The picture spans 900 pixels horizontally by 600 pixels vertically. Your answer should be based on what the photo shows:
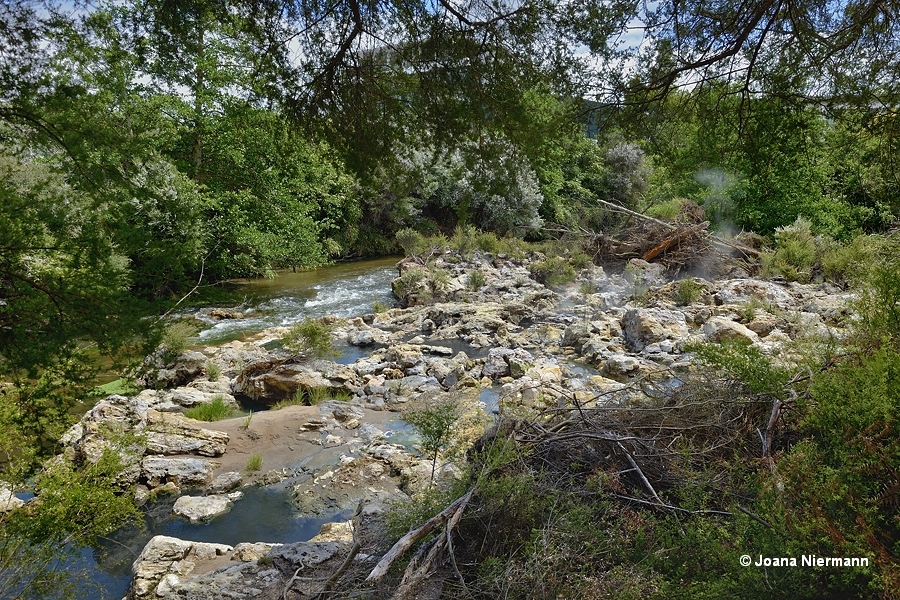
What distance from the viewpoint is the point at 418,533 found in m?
2.77

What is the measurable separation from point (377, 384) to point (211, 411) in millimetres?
2697

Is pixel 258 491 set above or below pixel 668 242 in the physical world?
below

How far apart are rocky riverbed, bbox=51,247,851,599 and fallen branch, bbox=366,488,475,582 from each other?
498 mm

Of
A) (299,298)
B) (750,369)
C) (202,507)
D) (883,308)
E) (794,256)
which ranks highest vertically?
(883,308)

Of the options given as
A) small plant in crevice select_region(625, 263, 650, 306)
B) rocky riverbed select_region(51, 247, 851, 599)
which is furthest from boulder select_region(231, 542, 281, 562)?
small plant in crevice select_region(625, 263, 650, 306)

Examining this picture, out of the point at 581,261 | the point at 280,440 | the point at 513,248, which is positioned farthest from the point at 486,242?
the point at 280,440

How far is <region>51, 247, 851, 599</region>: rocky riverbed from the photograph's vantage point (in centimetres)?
429

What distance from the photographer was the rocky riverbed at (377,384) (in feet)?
14.1

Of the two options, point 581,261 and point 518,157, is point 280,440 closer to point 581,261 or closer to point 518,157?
point 518,157

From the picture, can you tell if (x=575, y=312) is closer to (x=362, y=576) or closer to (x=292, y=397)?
(x=292, y=397)

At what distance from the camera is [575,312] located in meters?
13.1

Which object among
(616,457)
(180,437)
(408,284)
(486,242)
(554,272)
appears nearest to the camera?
(616,457)

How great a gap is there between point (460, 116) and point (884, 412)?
2817 mm

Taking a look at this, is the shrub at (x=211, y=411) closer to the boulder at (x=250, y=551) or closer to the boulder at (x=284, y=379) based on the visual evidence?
the boulder at (x=284, y=379)
